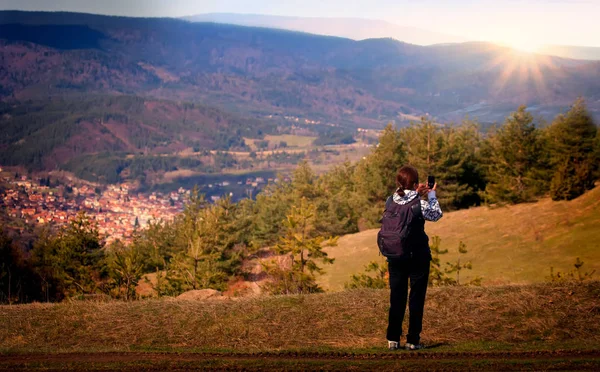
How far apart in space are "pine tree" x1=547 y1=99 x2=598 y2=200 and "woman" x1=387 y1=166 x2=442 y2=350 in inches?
1175

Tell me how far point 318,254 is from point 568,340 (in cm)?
1260

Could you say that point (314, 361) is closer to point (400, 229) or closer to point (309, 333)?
point (309, 333)

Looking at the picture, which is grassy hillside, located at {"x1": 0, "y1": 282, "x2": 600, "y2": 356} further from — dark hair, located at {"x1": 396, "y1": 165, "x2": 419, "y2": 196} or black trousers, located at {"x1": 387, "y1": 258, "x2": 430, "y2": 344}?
dark hair, located at {"x1": 396, "y1": 165, "x2": 419, "y2": 196}

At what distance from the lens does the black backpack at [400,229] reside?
23.6 ft

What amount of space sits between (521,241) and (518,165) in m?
14.5

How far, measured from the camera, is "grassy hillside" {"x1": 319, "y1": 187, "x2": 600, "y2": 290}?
27031 mm

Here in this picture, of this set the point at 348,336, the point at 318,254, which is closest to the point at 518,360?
the point at 348,336

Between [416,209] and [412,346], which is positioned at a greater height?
[416,209]

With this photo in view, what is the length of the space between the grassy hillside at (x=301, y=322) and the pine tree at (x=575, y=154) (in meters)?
26.4

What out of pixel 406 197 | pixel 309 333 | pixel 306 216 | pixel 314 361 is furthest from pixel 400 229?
pixel 306 216

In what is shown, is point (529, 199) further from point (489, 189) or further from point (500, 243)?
point (500, 243)

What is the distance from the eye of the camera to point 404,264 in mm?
7391

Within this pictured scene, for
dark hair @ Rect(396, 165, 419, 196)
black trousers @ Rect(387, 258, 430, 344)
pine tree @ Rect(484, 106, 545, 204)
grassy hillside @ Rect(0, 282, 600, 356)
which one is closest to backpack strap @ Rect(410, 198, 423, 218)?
dark hair @ Rect(396, 165, 419, 196)

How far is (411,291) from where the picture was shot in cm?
767
